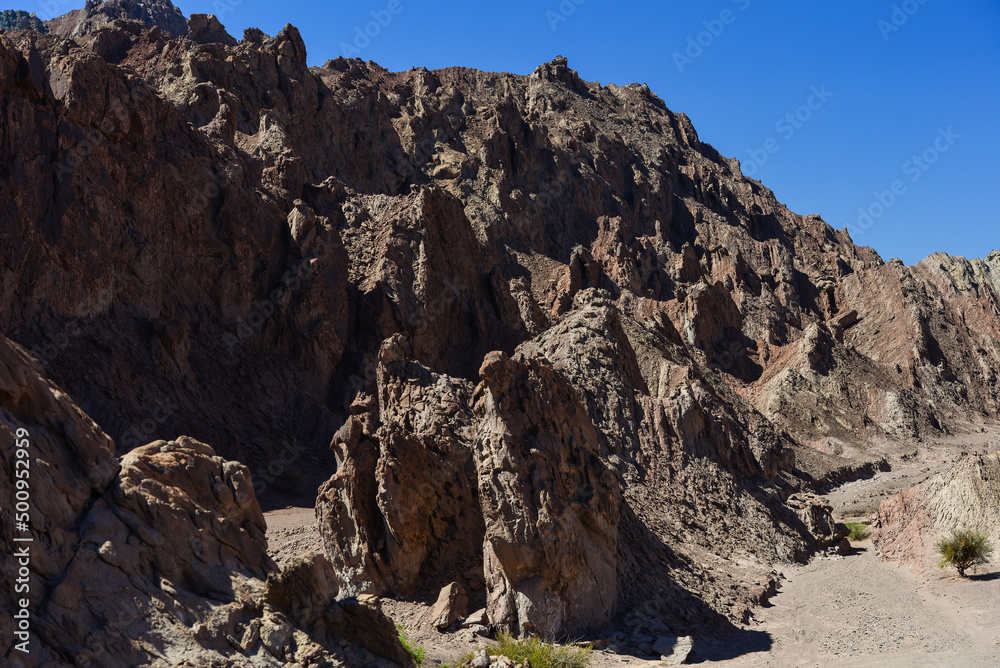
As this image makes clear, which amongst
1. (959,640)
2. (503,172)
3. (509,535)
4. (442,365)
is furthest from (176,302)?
(503,172)

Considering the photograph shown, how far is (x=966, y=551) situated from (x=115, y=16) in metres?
116

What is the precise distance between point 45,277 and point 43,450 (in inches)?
795

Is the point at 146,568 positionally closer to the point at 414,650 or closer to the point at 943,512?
the point at 414,650

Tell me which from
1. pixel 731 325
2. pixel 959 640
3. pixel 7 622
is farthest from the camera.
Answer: pixel 731 325

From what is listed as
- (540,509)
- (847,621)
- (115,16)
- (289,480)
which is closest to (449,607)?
(540,509)

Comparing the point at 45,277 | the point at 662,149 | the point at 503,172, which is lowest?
the point at 45,277

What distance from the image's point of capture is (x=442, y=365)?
1420 inches

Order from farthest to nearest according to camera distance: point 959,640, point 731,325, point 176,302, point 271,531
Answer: point 731,325 < point 176,302 < point 271,531 < point 959,640

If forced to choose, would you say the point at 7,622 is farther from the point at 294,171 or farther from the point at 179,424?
the point at 294,171

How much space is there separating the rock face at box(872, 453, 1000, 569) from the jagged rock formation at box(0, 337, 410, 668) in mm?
16250

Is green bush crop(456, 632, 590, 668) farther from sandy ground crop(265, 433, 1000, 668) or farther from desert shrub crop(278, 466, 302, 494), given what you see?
desert shrub crop(278, 466, 302, 494)

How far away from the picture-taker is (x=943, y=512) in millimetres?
21312

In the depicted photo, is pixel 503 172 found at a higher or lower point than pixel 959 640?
higher

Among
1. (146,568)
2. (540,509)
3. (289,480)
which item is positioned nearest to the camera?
(146,568)
